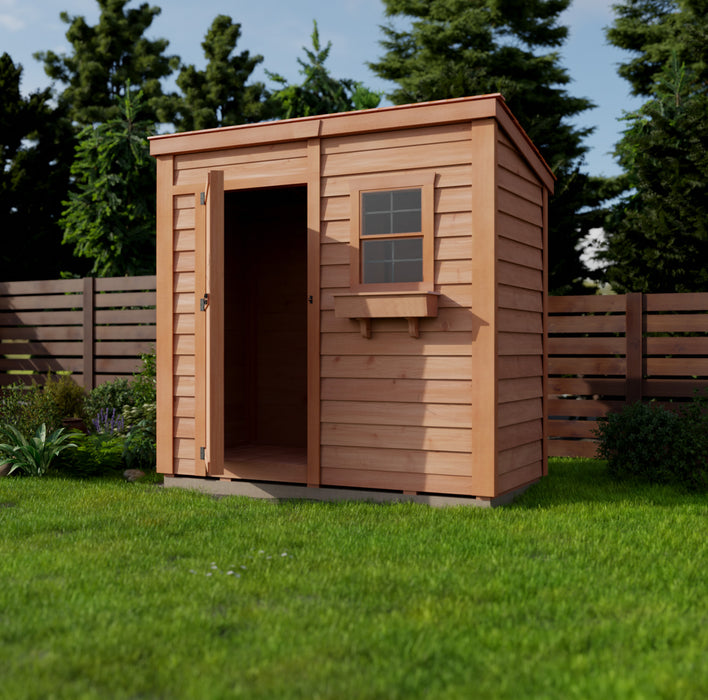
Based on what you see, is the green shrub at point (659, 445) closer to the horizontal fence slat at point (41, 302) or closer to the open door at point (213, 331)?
the open door at point (213, 331)

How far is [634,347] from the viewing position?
8.37 m

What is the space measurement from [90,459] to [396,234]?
12.2 ft

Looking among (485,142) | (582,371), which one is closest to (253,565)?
(485,142)

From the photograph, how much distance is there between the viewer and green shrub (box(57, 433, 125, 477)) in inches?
306

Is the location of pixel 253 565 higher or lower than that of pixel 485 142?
lower

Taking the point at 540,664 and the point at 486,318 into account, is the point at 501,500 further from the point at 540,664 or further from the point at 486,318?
the point at 540,664

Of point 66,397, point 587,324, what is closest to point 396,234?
point 587,324

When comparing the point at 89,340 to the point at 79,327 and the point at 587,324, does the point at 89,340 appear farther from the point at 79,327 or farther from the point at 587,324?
the point at 587,324

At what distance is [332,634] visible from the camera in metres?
3.39

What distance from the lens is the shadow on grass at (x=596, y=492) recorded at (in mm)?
6340

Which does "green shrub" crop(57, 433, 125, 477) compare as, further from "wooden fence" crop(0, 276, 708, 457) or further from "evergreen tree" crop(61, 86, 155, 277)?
"evergreen tree" crop(61, 86, 155, 277)

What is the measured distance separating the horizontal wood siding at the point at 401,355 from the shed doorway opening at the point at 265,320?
1.91 meters

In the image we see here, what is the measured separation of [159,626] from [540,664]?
5.11 ft

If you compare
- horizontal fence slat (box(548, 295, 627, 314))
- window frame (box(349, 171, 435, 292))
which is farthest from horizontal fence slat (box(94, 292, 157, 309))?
horizontal fence slat (box(548, 295, 627, 314))
